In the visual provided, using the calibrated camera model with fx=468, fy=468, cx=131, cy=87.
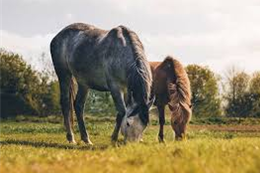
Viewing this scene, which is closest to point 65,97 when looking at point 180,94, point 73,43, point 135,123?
point 73,43

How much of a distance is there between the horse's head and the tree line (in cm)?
3492

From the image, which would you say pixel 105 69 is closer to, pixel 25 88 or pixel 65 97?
pixel 65 97

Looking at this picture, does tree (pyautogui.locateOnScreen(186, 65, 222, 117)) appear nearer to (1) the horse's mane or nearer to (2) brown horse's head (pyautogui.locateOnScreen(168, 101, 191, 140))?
(1) the horse's mane

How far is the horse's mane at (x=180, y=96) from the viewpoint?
1138 centimetres

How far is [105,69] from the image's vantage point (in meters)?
11.8

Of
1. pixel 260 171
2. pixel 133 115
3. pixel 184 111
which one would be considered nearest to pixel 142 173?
pixel 260 171

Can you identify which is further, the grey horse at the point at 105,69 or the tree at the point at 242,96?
the tree at the point at 242,96

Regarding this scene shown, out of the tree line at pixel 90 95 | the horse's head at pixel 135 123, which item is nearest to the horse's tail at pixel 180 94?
the horse's head at pixel 135 123

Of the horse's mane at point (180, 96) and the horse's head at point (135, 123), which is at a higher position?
the horse's mane at point (180, 96)

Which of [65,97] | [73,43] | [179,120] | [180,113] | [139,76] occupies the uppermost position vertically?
[73,43]

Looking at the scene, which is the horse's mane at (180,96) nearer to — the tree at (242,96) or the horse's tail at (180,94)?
the horse's tail at (180,94)

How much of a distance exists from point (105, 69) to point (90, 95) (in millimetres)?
32933

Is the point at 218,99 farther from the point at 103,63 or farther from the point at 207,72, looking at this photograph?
the point at 103,63

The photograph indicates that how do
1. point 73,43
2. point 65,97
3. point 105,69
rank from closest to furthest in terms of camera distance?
1. point 105,69
2. point 73,43
3. point 65,97
